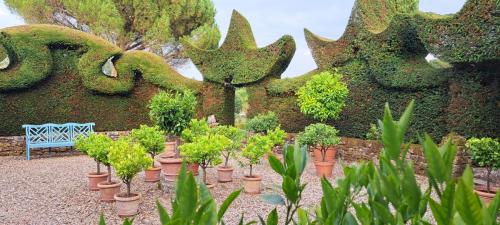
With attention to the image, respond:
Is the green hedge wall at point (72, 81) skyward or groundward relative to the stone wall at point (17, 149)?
skyward

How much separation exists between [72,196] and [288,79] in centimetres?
769

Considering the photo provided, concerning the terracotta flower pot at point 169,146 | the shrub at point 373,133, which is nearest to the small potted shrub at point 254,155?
the shrub at point 373,133

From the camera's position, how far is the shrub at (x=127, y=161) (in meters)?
5.90

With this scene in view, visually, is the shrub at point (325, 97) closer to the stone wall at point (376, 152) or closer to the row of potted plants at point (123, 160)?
the stone wall at point (376, 152)

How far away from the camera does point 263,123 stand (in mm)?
12062

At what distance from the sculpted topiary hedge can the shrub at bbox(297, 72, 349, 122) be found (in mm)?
575

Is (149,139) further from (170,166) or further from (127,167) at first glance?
(127,167)

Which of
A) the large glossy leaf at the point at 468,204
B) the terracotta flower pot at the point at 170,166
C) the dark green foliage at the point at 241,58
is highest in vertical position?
the dark green foliage at the point at 241,58

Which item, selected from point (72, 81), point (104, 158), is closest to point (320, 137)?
point (104, 158)

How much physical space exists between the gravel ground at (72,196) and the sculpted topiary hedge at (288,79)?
82.0 inches

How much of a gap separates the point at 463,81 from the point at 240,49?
23.9ft

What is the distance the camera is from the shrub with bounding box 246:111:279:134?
1207cm

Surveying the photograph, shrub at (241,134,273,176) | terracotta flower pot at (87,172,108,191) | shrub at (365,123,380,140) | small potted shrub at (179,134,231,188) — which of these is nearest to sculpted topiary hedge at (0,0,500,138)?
shrub at (365,123,380,140)

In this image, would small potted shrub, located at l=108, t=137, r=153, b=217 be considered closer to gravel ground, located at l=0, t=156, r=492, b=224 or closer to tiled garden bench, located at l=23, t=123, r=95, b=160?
gravel ground, located at l=0, t=156, r=492, b=224
